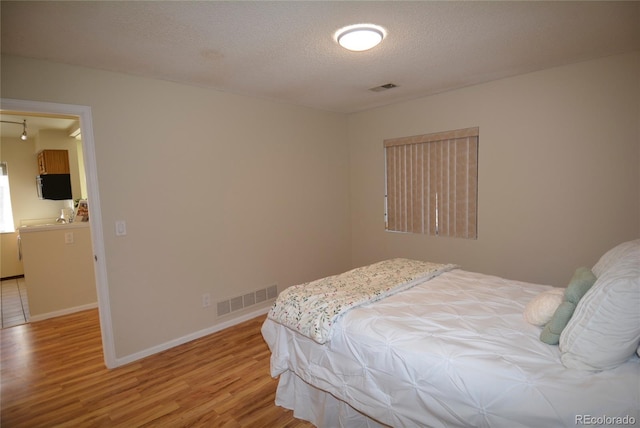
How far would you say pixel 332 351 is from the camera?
1862 millimetres

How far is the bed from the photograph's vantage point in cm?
125

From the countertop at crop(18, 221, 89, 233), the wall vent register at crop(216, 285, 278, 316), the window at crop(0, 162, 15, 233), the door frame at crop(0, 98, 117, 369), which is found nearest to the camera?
the door frame at crop(0, 98, 117, 369)

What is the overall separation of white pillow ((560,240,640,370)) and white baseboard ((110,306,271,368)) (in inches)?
117

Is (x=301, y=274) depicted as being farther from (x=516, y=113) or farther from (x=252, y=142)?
(x=516, y=113)

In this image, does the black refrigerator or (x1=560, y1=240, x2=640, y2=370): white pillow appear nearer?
(x1=560, y1=240, x2=640, y2=370): white pillow

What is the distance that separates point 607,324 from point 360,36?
6.44 feet

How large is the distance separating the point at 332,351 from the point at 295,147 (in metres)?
2.76

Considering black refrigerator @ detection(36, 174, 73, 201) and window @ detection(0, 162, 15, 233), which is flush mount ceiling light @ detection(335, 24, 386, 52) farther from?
window @ detection(0, 162, 15, 233)

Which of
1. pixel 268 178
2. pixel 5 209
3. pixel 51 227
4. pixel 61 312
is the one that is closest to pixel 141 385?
pixel 268 178

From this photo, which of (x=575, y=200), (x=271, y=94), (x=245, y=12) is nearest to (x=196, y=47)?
(x=245, y=12)

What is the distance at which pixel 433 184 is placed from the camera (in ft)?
12.6

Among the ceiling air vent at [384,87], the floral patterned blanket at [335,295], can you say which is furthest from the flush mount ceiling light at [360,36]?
the floral patterned blanket at [335,295]

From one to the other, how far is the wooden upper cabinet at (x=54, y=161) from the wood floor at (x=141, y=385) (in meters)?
2.99

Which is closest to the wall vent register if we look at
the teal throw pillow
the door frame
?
the door frame
